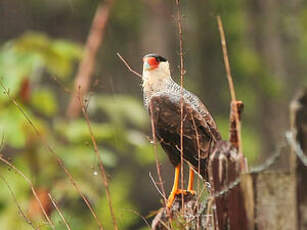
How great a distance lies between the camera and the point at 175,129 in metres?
4.20

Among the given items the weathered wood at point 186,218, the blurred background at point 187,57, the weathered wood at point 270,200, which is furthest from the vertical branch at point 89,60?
the weathered wood at point 270,200

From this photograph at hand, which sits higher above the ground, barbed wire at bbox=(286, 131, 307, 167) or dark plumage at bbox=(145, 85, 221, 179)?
dark plumage at bbox=(145, 85, 221, 179)

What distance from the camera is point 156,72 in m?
4.45

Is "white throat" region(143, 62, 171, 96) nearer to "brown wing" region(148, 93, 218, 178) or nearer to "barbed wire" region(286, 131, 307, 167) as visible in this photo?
"brown wing" region(148, 93, 218, 178)

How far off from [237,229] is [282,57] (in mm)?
9980

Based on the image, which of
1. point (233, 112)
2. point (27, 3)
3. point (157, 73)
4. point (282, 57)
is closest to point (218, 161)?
point (233, 112)

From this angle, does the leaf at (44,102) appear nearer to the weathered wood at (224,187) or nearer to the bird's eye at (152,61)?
the bird's eye at (152,61)

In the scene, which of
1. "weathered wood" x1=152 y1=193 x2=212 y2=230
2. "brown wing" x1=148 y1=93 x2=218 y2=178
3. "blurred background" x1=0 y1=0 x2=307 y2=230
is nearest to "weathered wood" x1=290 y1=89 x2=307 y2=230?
"weathered wood" x1=152 y1=193 x2=212 y2=230

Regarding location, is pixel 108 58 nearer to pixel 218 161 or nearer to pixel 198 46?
pixel 198 46

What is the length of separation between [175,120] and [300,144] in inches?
70.9

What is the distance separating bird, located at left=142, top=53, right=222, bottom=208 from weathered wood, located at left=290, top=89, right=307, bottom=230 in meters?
1.12

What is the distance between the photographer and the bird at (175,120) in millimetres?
3830

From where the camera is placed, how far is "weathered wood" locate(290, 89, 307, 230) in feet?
8.03

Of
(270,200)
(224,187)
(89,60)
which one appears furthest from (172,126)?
(89,60)
